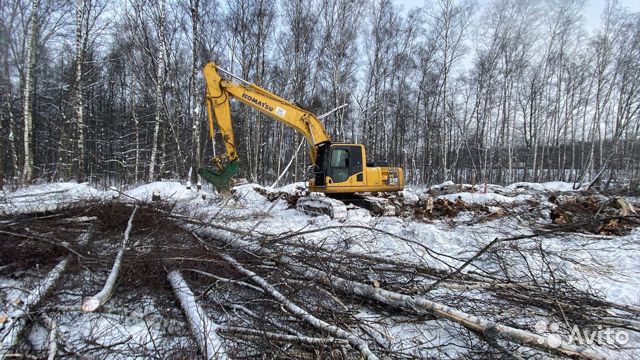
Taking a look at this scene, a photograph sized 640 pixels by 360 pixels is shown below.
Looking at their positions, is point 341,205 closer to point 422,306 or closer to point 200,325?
point 422,306

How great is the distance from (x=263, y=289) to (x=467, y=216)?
709 centimetres

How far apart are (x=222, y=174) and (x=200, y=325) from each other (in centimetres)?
809

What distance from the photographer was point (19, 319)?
237 centimetres

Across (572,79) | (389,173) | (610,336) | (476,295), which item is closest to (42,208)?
(476,295)

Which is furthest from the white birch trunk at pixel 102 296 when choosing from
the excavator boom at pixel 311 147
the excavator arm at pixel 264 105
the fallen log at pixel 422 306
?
the excavator arm at pixel 264 105

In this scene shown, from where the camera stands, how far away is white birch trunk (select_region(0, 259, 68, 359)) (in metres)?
2.17

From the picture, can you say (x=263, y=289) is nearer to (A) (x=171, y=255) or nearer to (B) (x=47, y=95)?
(A) (x=171, y=255)

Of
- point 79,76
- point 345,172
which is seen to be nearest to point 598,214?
point 345,172

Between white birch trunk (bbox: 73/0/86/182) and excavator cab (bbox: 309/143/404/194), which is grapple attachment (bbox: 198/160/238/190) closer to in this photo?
excavator cab (bbox: 309/143/404/194)

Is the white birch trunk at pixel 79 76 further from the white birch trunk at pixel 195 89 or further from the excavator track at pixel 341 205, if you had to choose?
the excavator track at pixel 341 205

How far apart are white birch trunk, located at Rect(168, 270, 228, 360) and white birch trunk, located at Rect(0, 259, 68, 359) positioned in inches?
39.9

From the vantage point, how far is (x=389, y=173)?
10039 millimetres

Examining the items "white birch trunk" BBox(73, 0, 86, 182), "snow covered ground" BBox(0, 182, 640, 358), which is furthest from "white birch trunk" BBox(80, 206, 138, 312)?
"white birch trunk" BBox(73, 0, 86, 182)

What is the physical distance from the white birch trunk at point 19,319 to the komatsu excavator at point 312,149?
6.95 m
